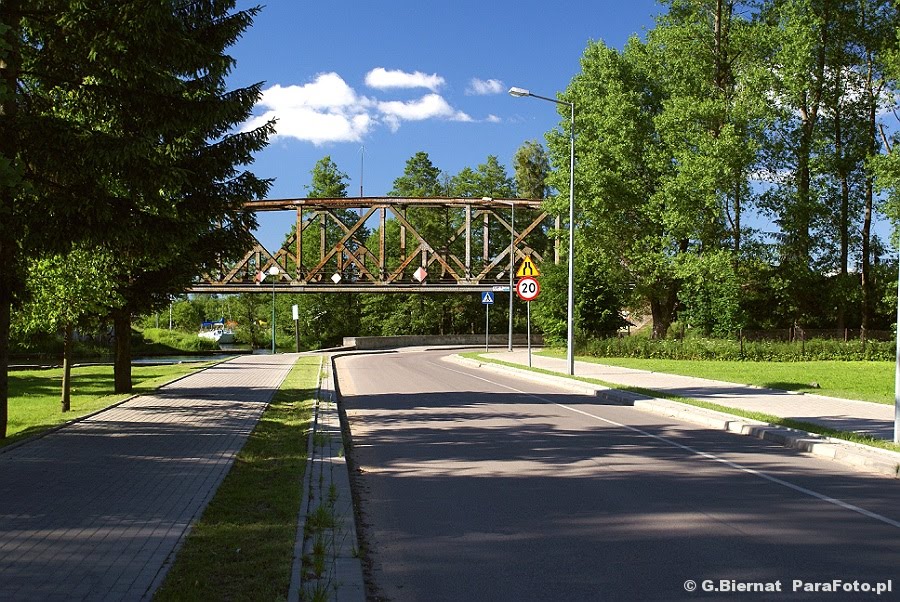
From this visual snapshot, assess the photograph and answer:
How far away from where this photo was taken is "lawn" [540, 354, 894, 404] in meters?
20.2

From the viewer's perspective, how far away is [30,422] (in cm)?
1731

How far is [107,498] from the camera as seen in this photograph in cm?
764

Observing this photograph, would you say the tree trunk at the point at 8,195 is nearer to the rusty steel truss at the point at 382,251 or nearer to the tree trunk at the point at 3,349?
the tree trunk at the point at 3,349

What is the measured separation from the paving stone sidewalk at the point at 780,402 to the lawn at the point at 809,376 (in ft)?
2.74

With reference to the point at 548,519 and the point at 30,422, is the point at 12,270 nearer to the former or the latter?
the point at 30,422

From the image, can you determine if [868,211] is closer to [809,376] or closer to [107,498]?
[809,376]

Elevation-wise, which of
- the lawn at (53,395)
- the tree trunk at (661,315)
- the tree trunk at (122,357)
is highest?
the tree trunk at (661,315)

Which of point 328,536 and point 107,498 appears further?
point 107,498

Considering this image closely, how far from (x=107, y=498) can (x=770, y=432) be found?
31.7ft

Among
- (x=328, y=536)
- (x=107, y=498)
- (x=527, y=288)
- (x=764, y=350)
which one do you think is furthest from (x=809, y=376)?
(x=107, y=498)

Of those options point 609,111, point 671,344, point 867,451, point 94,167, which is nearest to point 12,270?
point 94,167

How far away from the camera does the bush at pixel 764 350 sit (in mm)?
37531

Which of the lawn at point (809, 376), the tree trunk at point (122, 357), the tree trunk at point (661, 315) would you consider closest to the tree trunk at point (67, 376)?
the tree trunk at point (122, 357)

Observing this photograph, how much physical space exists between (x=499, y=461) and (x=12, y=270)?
323 inches
